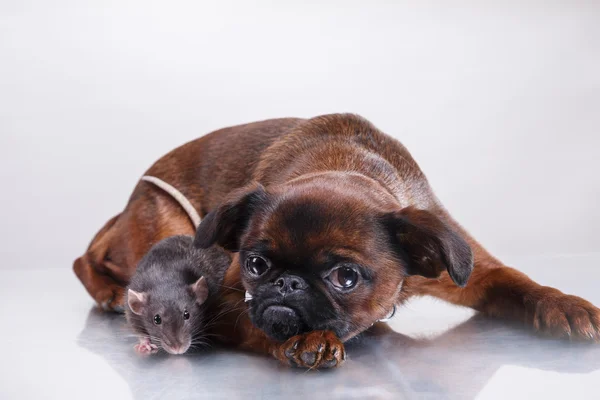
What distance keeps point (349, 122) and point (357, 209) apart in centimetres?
125

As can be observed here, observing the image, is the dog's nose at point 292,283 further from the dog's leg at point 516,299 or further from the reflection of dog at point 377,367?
the dog's leg at point 516,299

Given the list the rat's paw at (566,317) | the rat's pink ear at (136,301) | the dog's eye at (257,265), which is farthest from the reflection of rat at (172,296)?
the rat's paw at (566,317)

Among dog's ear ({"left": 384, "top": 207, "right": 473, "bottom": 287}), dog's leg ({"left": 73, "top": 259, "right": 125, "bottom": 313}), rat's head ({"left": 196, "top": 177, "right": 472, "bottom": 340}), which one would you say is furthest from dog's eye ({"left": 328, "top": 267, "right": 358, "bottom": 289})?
dog's leg ({"left": 73, "top": 259, "right": 125, "bottom": 313})

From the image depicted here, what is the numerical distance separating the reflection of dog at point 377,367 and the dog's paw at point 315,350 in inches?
2.1

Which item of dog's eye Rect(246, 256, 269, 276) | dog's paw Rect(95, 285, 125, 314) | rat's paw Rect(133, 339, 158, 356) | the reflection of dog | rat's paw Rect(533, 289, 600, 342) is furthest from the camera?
dog's paw Rect(95, 285, 125, 314)

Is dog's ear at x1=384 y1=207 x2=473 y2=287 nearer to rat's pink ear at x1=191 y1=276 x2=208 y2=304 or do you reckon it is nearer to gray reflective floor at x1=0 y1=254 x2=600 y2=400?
gray reflective floor at x1=0 y1=254 x2=600 y2=400

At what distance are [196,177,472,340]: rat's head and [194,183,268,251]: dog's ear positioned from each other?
15 mm

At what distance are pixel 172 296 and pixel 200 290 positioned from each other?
0.13 meters

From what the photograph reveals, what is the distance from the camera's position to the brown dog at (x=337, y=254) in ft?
9.78

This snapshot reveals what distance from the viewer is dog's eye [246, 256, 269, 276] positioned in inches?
124

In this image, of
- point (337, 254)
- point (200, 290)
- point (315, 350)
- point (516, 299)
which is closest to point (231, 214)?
point (200, 290)

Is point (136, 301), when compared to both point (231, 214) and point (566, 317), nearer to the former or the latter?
point (231, 214)

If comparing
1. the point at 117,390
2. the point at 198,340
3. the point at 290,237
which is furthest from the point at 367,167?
the point at 117,390

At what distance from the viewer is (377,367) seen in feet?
10.5
